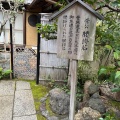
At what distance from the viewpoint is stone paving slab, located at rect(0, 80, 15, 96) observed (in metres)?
5.06

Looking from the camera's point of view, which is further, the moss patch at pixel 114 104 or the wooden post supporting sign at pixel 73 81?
the moss patch at pixel 114 104

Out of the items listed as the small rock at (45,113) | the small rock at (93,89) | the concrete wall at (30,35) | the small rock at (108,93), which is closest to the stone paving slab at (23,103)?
the small rock at (45,113)

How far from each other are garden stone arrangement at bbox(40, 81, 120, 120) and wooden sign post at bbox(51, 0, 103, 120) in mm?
1128

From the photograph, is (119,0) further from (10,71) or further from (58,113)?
(10,71)

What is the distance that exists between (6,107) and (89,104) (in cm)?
199

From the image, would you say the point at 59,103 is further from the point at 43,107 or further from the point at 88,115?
the point at 88,115

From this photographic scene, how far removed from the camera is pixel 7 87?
5410 millimetres

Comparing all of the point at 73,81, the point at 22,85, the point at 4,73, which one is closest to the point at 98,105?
the point at 73,81

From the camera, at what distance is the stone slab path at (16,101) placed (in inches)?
155

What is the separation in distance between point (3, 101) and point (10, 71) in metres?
1.47

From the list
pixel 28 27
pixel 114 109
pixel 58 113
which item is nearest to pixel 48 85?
pixel 58 113

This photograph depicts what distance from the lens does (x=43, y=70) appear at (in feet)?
17.9

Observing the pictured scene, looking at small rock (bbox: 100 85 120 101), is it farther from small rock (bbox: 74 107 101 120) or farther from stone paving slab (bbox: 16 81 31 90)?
stone paving slab (bbox: 16 81 31 90)

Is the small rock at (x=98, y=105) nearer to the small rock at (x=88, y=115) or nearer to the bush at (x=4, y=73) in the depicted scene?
the small rock at (x=88, y=115)
